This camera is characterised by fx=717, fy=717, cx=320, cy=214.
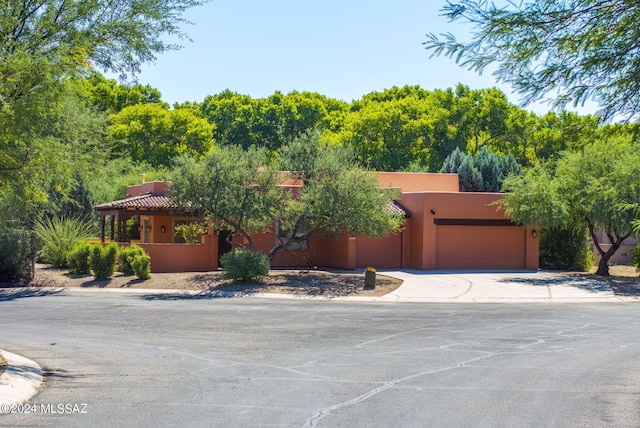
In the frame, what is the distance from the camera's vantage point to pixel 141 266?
88.4 ft

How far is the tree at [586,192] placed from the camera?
89.7 ft

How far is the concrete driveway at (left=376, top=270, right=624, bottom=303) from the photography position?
23734 millimetres

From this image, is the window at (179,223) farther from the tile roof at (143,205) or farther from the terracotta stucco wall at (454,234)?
A: the terracotta stucco wall at (454,234)

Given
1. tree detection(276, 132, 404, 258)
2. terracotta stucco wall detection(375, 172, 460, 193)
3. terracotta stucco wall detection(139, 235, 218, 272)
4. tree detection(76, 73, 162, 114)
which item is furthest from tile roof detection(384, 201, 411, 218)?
tree detection(76, 73, 162, 114)

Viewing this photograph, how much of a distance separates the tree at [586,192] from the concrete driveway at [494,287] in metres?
2.39

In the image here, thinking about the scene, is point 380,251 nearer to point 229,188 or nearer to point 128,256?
point 229,188

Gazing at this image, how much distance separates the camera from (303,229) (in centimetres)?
3095

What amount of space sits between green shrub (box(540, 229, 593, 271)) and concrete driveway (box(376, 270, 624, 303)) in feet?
9.87

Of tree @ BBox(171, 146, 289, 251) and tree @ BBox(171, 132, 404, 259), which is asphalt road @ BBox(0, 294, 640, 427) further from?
tree @ BBox(171, 146, 289, 251)

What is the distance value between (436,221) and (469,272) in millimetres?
2689

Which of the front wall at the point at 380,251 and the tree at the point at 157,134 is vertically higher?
the tree at the point at 157,134

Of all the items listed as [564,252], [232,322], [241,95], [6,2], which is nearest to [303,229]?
[564,252]

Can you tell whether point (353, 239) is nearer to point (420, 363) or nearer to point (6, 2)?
point (420, 363)

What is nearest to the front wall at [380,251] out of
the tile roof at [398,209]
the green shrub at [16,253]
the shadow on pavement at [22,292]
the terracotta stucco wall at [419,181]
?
the tile roof at [398,209]
